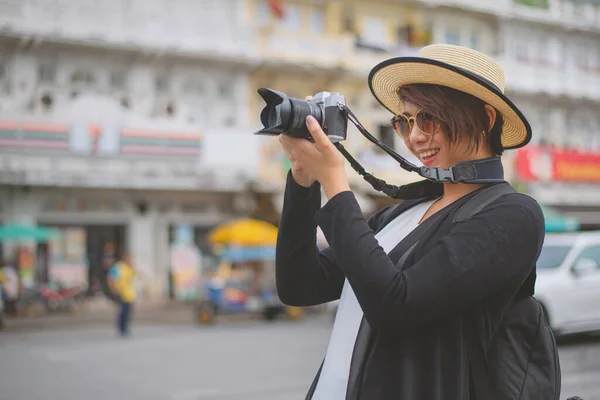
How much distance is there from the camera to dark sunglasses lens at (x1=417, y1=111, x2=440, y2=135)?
1.70m

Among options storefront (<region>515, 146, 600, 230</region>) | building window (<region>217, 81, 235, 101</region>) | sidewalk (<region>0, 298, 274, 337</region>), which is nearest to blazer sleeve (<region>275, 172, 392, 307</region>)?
sidewalk (<region>0, 298, 274, 337</region>)

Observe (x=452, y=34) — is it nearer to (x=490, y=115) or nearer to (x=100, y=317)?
(x=100, y=317)

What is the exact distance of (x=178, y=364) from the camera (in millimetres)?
9617

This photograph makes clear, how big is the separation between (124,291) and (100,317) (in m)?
5.02

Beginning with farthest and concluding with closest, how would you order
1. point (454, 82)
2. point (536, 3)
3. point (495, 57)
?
1. point (536, 3)
2. point (495, 57)
3. point (454, 82)

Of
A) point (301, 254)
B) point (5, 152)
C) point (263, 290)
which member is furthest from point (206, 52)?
point (301, 254)

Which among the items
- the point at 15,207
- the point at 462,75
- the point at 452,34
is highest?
the point at 452,34

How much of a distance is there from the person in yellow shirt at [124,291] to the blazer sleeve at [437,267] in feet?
43.2

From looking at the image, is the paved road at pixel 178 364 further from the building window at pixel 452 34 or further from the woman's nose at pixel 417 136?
the building window at pixel 452 34

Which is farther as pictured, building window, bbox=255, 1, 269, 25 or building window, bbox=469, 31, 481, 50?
building window, bbox=469, 31, 481, 50

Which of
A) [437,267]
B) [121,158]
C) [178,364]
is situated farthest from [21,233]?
[437,267]

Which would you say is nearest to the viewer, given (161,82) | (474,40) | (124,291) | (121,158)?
(124,291)

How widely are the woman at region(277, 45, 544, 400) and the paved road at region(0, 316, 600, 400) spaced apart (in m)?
5.29

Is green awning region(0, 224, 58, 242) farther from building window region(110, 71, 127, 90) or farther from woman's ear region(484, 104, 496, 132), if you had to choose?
woman's ear region(484, 104, 496, 132)
